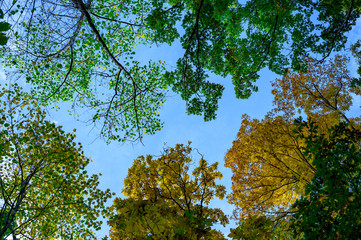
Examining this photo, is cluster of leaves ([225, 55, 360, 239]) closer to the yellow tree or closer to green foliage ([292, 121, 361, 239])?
the yellow tree

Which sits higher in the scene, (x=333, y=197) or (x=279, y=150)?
(x=279, y=150)

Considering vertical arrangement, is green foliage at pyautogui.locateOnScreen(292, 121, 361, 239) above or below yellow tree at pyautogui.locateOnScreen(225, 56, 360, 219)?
below

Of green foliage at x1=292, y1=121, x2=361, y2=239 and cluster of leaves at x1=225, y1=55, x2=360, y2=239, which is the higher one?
cluster of leaves at x1=225, y1=55, x2=360, y2=239

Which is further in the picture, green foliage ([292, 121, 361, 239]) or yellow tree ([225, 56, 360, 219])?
yellow tree ([225, 56, 360, 219])

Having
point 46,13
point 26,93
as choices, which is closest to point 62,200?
point 26,93

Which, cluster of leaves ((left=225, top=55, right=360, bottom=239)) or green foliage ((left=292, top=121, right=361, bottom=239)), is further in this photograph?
cluster of leaves ((left=225, top=55, right=360, bottom=239))

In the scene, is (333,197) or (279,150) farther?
(279,150)

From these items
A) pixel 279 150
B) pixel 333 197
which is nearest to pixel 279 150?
pixel 279 150

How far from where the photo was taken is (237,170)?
11.9m

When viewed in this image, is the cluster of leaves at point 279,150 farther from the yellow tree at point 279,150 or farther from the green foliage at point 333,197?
the green foliage at point 333,197

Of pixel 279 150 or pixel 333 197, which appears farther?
pixel 279 150

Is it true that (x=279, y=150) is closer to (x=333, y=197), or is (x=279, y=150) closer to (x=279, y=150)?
(x=279, y=150)

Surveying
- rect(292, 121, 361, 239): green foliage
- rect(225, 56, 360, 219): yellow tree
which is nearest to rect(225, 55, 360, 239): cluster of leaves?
rect(225, 56, 360, 219): yellow tree

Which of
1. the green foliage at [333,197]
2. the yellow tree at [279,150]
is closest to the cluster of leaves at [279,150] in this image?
the yellow tree at [279,150]
